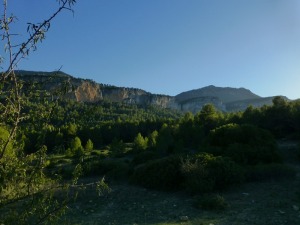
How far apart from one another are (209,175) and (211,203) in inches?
119

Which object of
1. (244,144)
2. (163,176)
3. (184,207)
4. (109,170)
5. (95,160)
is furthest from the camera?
(95,160)

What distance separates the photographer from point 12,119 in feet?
11.4

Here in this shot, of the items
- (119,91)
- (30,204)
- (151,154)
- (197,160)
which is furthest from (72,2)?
(119,91)

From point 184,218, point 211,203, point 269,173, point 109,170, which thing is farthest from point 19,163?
point 109,170

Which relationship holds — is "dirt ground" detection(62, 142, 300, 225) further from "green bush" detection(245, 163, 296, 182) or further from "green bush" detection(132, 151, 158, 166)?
"green bush" detection(132, 151, 158, 166)

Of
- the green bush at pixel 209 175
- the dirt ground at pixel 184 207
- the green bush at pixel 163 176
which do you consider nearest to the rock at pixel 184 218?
the dirt ground at pixel 184 207

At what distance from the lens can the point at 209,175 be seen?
1744 cm

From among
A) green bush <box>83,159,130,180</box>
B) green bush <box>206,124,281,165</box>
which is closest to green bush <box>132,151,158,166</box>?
green bush <box>83,159,130,180</box>

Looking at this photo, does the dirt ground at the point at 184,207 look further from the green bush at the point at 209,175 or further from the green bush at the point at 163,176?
the green bush at the point at 163,176

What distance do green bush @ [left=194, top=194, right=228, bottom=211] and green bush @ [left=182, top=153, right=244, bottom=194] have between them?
1565 millimetres

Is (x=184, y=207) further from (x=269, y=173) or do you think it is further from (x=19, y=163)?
(x=19, y=163)

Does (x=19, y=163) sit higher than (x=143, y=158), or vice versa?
(x=19, y=163)

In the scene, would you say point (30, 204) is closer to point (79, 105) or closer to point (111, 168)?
point (79, 105)

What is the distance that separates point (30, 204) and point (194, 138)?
3961 cm
